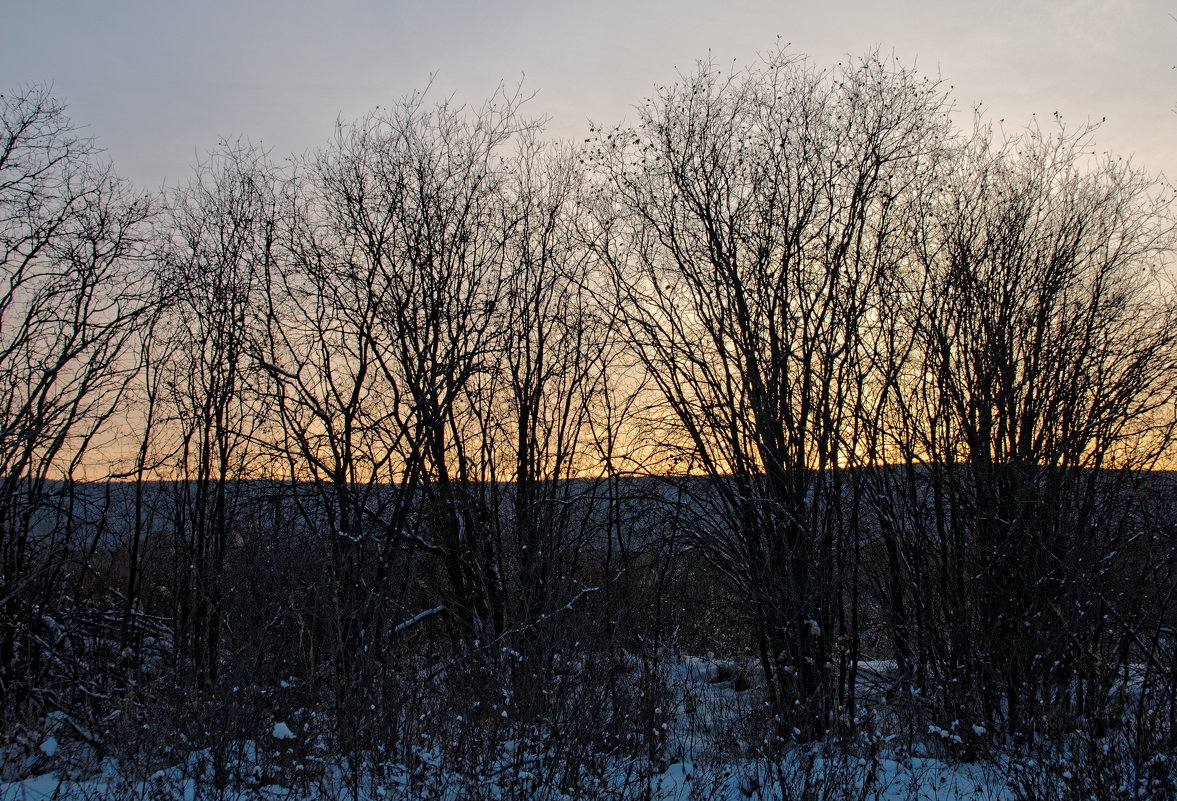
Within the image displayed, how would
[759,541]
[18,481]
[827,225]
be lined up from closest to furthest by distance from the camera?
[18,481]
[759,541]
[827,225]

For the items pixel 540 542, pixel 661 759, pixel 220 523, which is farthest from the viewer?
pixel 220 523

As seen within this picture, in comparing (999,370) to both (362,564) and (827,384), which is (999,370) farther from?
(362,564)

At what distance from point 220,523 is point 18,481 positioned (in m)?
3.83

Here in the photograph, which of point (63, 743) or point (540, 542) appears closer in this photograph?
point (63, 743)

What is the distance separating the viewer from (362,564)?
1048 centimetres

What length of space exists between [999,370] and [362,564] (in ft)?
29.2

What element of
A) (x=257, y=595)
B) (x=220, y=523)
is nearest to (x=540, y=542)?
(x=257, y=595)

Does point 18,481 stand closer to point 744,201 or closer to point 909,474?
point 744,201

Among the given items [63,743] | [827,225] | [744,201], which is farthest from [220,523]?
[827,225]

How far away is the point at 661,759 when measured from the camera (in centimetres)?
812

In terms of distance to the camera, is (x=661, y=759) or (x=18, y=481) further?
(x=18, y=481)

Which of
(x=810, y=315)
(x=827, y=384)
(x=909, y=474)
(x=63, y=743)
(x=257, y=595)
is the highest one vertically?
(x=810, y=315)

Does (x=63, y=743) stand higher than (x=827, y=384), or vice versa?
(x=827, y=384)

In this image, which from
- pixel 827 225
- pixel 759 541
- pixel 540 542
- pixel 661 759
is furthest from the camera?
pixel 540 542
